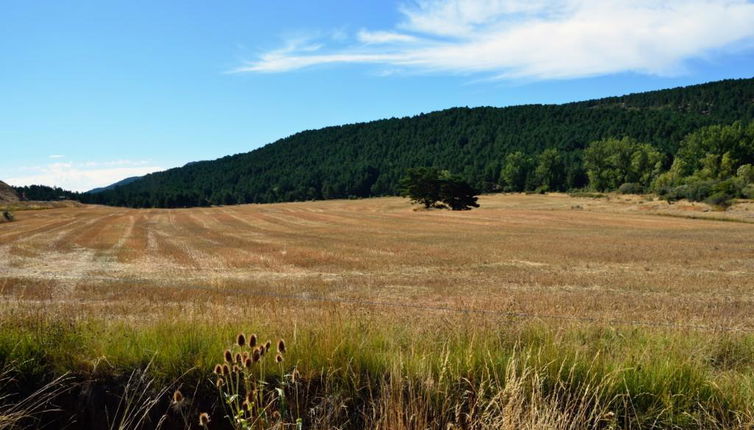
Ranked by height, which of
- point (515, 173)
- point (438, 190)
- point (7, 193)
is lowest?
point (438, 190)

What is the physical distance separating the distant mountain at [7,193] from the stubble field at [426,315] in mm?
88605

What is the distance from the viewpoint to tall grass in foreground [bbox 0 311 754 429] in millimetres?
4625

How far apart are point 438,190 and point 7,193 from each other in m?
106

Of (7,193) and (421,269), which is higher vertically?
(7,193)

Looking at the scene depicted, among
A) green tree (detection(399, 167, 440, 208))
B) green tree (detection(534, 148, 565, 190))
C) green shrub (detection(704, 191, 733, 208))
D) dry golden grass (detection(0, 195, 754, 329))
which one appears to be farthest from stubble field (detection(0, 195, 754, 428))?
green tree (detection(534, 148, 565, 190))

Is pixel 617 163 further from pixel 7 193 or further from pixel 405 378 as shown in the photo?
pixel 7 193

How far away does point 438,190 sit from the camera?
91312 millimetres

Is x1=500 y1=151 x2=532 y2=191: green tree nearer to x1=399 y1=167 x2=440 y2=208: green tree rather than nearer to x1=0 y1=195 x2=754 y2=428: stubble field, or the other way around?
x1=399 y1=167 x2=440 y2=208: green tree

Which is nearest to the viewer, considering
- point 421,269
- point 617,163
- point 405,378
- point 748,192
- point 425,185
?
point 405,378

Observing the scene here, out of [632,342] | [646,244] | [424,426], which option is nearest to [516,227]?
[646,244]

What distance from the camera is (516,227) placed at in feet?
176

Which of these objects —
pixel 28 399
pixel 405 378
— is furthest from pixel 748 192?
pixel 28 399

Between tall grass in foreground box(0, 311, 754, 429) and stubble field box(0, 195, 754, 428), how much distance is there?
3cm

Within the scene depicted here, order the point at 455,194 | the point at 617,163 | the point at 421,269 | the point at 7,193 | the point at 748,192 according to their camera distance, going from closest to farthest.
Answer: the point at 421,269, the point at 748,192, the point at 455,194, the point at 7,193, the point at 617,163
